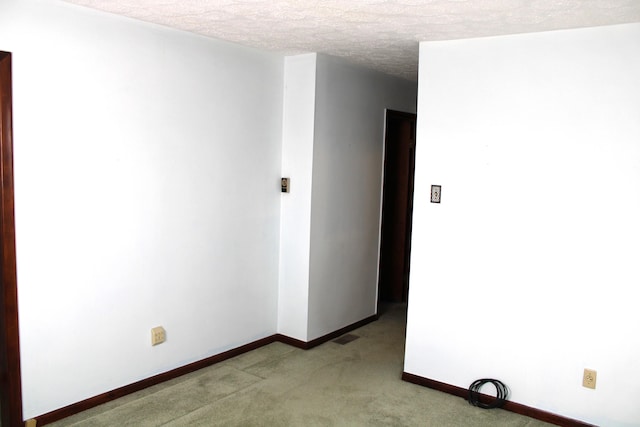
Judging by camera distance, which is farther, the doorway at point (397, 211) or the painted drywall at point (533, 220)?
the doorway at point (397, 211)

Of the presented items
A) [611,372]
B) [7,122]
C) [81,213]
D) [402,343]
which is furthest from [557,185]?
[7,122]

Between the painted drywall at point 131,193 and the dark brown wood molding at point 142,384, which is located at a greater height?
the painted drywall at point 131,193

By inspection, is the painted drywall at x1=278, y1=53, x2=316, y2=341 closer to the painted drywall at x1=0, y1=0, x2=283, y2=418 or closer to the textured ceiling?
the painted drywall at x1=0, y1=0, x2=283, y2=418

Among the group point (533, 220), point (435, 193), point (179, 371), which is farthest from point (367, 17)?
point (179, 371)

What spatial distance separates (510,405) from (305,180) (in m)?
2.13

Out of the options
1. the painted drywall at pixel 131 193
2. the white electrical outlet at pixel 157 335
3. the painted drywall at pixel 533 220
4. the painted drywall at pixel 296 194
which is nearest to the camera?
the painted drywall at pixel 131 193

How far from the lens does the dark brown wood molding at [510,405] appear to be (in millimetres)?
3086

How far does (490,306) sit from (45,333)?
8.52 feet

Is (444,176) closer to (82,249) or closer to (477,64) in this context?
(477,64)

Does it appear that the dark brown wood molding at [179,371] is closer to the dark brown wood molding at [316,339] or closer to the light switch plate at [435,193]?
the dark brown wood molding at [316,339]

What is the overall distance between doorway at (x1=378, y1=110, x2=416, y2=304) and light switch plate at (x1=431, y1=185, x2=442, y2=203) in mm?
2040

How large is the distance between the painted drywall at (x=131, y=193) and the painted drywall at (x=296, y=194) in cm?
11

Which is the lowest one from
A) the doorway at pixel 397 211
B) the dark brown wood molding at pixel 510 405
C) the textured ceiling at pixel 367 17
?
the dark brown wood molding at pixel 510 405

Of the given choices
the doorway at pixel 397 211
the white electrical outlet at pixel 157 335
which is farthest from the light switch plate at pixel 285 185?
the doorway at pixel 397 211
